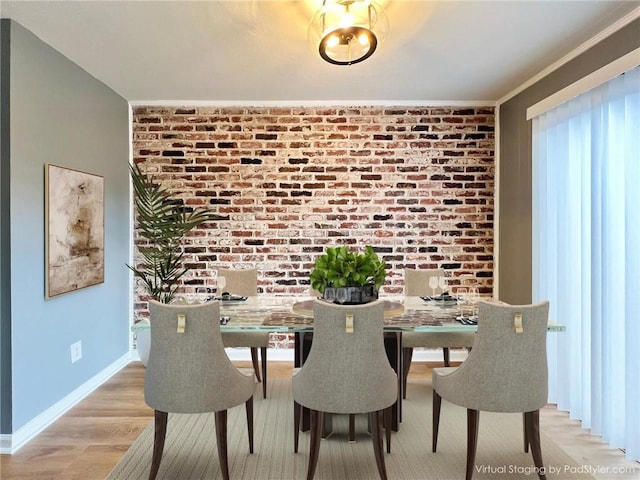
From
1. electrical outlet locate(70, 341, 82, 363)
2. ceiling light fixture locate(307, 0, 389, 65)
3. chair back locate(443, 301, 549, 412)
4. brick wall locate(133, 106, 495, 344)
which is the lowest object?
electrical outlet locate(70, 341, 82, 363)

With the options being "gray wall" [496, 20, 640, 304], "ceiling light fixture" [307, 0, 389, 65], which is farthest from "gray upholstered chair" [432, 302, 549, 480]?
"gray wall" [496, 20, 640, 304]

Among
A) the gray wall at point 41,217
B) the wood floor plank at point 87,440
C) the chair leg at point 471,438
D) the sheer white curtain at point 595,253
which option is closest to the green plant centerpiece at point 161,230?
the gray wall at point 41,217

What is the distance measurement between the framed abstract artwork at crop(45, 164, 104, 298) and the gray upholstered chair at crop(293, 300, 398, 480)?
6.29 ft

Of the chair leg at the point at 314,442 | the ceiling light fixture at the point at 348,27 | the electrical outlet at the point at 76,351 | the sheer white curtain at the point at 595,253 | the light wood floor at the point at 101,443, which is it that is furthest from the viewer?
the electrical outlet at the point at 76,351

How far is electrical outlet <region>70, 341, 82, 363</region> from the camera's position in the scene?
2862 mm

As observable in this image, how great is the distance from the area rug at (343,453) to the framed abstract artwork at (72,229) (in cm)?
118

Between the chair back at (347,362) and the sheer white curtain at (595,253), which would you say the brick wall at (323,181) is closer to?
the sheer white curtain at (595,253)

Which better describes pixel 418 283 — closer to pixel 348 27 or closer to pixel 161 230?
pixel 348 27

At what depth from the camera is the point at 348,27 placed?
78.0 inches

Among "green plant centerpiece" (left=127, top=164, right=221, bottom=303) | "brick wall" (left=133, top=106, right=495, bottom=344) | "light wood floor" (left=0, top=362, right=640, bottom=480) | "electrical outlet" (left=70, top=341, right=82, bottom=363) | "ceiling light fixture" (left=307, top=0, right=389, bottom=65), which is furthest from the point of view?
"brick wall" (left=133, top=106, right=495, bottom=344)

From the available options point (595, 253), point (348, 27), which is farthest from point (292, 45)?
point (595, 253)

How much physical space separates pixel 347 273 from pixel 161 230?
209 cm

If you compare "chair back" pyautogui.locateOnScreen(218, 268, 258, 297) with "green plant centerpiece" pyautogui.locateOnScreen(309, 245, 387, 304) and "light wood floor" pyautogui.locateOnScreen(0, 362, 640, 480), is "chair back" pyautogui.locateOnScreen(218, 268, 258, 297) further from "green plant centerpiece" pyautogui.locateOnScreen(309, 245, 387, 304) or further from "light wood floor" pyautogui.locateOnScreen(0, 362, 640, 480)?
"green plant centerpiece" pyautogui.locateOnScreen(309, 245, 387, 304)

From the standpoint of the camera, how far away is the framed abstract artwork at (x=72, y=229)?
260 centimetres
